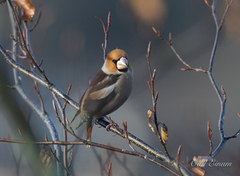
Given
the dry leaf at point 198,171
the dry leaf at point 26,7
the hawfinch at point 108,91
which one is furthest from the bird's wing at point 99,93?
the dry leaf at point 198,171

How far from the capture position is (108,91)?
4.39 ft

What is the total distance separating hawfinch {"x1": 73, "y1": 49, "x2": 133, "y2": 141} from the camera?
1297 mm

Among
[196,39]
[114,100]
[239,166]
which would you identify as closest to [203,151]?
[239,166]

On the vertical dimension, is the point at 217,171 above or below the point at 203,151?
below

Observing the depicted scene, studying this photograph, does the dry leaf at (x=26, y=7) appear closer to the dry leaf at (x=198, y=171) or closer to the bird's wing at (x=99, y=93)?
the bird's wing at (x=99, y=93)

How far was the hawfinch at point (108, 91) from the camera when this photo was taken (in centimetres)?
130

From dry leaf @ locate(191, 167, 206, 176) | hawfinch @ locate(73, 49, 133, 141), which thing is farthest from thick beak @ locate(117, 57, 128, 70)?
dry leaf @ locate(191, 167, 206, 176)

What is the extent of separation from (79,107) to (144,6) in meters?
2.17

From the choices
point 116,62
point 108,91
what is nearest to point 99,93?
point 108,91

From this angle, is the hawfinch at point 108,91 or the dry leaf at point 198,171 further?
the hawfinch at point 108,91

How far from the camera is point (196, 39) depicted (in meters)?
3.21

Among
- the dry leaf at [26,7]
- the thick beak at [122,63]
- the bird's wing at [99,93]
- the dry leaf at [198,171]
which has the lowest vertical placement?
the dry leaf at [198,171]

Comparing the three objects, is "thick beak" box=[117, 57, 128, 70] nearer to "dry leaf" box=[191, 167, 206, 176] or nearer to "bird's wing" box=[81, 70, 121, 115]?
"bird's wing" box=[81, 70, 121, 115]

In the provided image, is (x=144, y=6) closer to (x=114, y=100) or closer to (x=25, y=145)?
(x=114, y=100)
